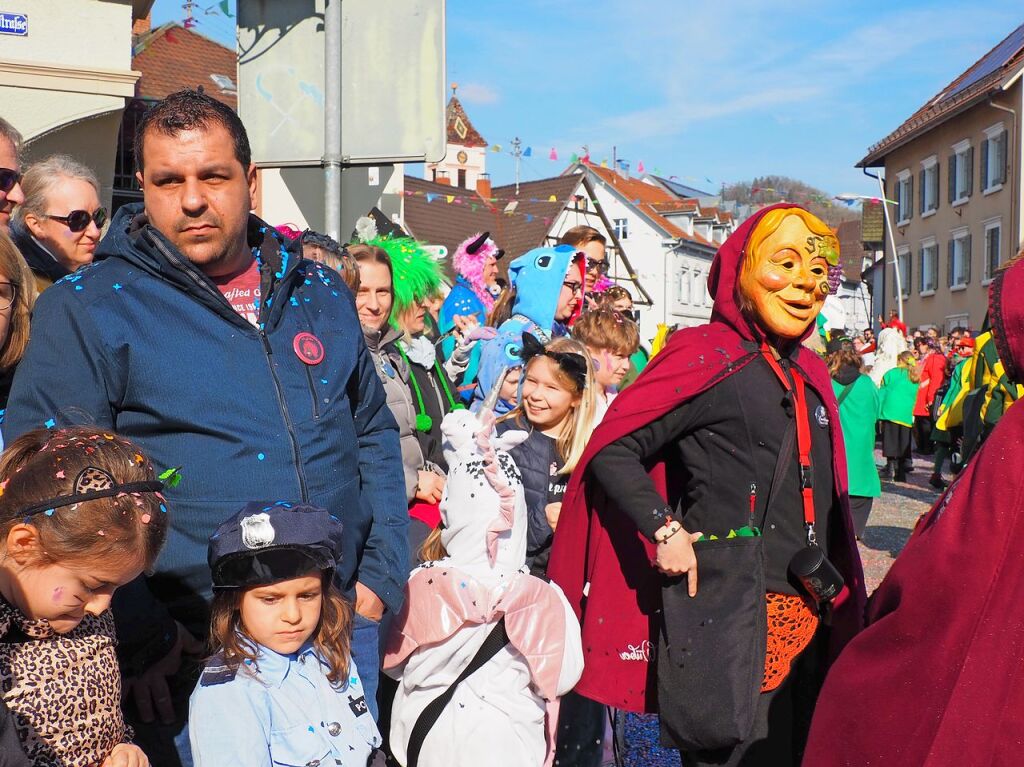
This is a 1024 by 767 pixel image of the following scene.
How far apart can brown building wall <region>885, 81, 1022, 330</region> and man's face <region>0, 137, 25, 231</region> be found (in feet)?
102

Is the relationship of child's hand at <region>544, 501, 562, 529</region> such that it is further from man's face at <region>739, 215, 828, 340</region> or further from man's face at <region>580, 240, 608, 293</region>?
man's face at <region>580, 240, 608, 293</region>

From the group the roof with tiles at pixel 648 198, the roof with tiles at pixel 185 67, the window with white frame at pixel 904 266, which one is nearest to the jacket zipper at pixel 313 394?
the roof with tiles at pixel 185 67

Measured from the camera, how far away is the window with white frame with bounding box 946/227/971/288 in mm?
36531

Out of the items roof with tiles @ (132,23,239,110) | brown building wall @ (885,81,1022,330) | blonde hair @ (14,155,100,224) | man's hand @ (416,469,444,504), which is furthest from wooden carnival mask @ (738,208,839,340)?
brown building wall @ (885,81,1022,330)

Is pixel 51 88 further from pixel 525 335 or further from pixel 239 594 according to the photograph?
pixel 239 594

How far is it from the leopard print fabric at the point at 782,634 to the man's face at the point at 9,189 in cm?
280

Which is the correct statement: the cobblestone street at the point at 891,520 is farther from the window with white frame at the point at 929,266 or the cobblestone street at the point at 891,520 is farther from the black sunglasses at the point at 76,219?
the window with white frame at the point at 929,266

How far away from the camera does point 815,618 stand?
137 inches

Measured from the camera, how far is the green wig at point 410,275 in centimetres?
542

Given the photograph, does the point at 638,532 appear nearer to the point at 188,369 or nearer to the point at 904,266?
the point at 188,369

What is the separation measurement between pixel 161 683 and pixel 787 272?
2.22 m

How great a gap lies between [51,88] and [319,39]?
6.83 meters

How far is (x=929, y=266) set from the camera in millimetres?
39938

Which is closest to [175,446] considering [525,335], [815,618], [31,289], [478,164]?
[31,289]
